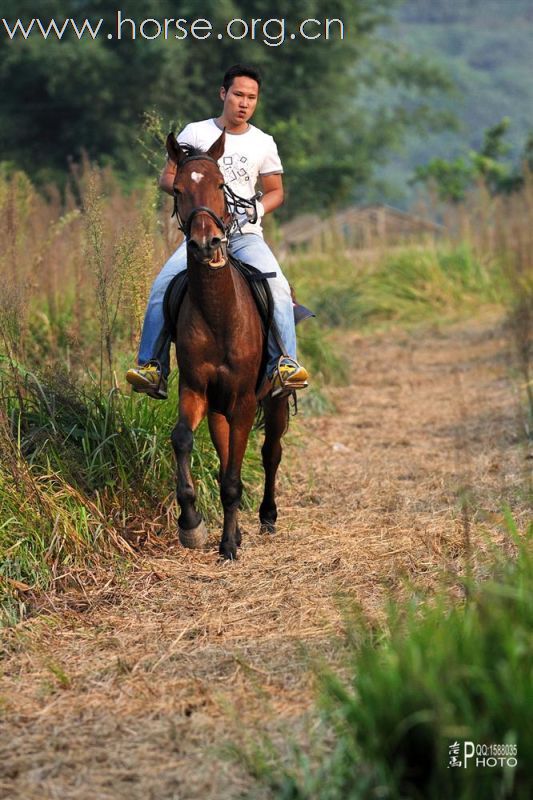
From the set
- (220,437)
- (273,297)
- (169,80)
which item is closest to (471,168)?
(169,80)

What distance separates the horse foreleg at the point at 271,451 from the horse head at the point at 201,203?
4.72 ft

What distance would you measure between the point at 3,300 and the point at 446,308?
532 inches

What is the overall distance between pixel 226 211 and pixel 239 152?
752 mm

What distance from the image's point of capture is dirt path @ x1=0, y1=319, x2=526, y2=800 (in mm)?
3924

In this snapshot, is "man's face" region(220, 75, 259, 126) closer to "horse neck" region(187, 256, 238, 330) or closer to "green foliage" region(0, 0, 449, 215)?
"horse neck" region(187, 256, 238, 330)

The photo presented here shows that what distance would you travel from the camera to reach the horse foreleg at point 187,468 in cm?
622

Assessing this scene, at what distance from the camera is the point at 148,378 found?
21.1ft

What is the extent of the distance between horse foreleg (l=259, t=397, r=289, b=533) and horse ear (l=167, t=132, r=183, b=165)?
162cm

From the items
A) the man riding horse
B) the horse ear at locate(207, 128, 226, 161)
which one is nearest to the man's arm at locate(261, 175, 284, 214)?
the man riding horse

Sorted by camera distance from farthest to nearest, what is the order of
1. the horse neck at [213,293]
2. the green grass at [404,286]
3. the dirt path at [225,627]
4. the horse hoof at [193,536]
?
the green grass at [404,286]
the horse hoof at [193,536]
the horse neck at [213,293]
the dirt path at [225,627]

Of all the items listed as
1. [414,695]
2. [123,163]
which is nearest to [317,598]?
[414,695]

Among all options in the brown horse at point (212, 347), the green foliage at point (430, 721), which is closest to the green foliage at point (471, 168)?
the brown horse at point (212, 347)

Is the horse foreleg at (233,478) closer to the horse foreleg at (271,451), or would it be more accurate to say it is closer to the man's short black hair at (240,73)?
the horse foreleg at (271,451)

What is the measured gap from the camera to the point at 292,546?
22.0 feet
